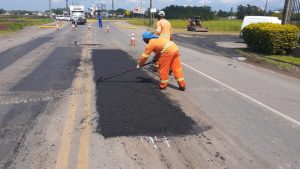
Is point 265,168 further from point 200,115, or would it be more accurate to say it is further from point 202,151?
point 200,115

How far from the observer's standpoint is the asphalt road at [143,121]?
5031 millimetres

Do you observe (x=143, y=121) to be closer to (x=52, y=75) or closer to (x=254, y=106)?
(x=254, y=106)

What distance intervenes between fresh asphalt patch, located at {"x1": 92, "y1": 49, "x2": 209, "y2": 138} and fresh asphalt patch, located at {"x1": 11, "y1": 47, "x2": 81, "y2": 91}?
3.10 feet

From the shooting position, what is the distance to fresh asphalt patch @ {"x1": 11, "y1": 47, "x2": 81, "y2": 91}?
9.33 meters

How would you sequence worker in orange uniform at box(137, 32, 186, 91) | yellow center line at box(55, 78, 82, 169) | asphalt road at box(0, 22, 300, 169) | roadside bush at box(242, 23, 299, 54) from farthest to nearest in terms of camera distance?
roadside bush at box(242, 23, 299, 54)
worker in orange uniform at box(137, 32, 186, 91)
asphalt road at box(0, 22, 300, 169)
yellow center line at box(55, 78, 82, 169)

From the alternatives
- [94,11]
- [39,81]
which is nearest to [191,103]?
[39,81]

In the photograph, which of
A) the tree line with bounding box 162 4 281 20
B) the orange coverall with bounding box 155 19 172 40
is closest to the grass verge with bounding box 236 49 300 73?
the orange coverall with bounding box 155 19 172 40

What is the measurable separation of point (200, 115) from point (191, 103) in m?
0.92

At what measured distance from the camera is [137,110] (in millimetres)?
7223

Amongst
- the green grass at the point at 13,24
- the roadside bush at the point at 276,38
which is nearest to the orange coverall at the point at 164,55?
the roadside bush at the point at 276,38

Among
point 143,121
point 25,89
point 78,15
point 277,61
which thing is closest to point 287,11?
point 277,61

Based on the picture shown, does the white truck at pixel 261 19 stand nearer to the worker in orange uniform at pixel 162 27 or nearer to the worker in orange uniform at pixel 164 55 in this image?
the worker in orange uniform at pixel 162 27

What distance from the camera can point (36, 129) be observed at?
6.03 m

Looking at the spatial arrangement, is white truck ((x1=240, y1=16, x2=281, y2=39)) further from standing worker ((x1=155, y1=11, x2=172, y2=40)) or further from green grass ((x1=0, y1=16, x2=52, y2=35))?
green grass ((x1=0, y1=16, x2=52, y2=35))
